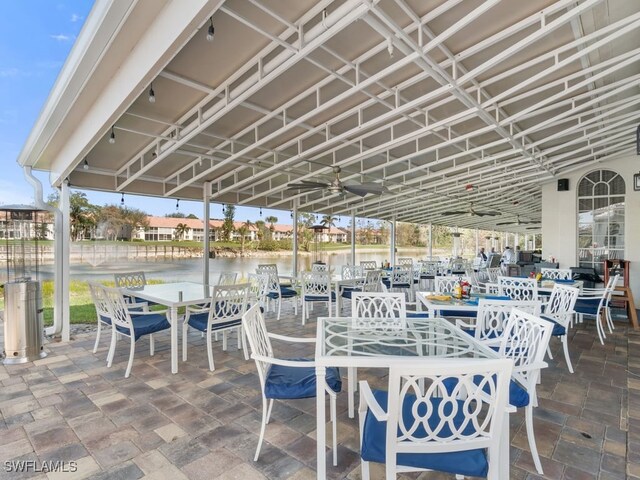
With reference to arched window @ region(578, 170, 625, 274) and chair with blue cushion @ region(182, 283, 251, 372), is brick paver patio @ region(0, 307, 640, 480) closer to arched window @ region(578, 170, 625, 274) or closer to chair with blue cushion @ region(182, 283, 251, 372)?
chair with blue cushion @ region(182, 283, 251, 372)

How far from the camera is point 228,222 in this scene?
851 cm

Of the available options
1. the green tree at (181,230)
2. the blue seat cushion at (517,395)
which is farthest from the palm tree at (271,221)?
the blue seat cushion at (517,395)

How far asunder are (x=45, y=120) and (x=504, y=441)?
198 inches

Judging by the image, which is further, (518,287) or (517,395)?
(518,287)

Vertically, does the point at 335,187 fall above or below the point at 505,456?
above

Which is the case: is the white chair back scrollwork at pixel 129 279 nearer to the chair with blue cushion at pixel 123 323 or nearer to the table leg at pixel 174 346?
the chair with blue cushion at pixel 123 323

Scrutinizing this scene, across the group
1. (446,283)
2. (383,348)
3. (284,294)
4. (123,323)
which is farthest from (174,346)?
(446,283)

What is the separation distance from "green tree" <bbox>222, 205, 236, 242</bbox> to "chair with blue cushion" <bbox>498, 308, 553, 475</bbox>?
708 centimetres

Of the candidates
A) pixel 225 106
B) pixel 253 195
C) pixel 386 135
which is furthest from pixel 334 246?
pixel 225 106

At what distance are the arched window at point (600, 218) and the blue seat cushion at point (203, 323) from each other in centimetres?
798

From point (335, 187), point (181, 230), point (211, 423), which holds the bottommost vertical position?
point (211, 423)

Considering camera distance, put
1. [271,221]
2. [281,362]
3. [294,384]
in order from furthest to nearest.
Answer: [271,221]
[294,384]
[281,362]

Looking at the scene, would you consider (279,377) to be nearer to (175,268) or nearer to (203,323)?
(203,323)

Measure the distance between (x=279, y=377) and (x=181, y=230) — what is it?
632 cm
